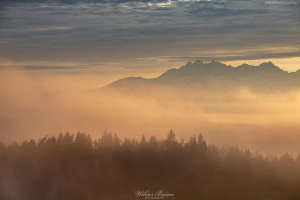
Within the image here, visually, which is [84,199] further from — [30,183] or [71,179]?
[30,183]

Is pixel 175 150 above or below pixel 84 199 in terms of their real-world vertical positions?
above

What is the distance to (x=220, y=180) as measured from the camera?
151375 millimetres

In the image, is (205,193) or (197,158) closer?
(205,193)

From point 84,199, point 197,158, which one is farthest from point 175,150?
point 84,199

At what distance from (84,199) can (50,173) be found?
2274 centimetres

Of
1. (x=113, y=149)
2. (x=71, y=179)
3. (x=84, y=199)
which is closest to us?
(x=84, y=199)

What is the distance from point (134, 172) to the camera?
157 metres

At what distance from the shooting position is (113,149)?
545ft

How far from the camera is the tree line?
477 feet

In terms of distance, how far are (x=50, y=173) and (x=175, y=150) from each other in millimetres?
58200

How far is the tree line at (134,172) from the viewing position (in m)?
146

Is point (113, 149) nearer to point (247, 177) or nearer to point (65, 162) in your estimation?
point (65, 162)

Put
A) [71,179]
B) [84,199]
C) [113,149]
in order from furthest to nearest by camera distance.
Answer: [113,149]
[71,179]
[84,199]

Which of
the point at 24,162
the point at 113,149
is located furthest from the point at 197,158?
the point at 24,162
